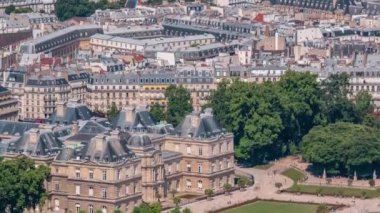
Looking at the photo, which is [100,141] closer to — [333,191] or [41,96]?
[333,191]

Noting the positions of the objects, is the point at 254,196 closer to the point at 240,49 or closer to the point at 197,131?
the point at 197,131

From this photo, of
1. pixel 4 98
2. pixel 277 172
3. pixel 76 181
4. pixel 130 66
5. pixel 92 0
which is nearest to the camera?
pixel 76 181

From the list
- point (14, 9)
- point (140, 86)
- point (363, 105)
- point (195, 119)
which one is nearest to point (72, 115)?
point (195, 119)

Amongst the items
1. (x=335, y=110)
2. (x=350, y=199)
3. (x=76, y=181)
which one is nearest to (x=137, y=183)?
(x=76, y=181)

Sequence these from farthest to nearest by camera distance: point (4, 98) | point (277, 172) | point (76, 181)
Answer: point (4, 98) < point (277, 172) < point (76, 181)

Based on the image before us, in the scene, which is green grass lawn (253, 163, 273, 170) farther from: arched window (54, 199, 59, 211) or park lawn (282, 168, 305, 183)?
arched window (54, 199, 59, 211)

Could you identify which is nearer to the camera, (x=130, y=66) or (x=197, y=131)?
(x=197, y=131)

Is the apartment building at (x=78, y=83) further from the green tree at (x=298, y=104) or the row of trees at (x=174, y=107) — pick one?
the green tree at (x=298, y=104)
